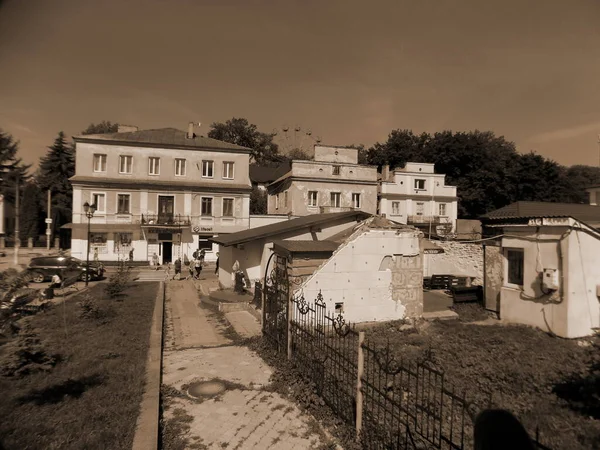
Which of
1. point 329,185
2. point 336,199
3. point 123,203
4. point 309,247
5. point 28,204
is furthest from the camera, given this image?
point 336,199

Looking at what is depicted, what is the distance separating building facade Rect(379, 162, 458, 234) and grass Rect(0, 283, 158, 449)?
33433mm

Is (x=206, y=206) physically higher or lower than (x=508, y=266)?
higher

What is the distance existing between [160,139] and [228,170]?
21.9 feet

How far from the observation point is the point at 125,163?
30.2 meters

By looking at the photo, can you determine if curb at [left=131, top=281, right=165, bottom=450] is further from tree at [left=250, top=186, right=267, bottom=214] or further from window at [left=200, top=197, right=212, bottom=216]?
tree at [left=250, top=186, right=267, bottom=214]

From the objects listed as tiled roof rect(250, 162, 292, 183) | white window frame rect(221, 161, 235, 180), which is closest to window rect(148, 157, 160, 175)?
white window frame rect(221, 161, 235, 180)

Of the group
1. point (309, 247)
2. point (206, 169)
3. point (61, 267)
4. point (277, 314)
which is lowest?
point (277, 314)

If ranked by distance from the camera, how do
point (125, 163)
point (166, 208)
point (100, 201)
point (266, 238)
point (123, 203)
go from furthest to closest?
point (166, 208) → point (125, 163) → point (123, 203) → point (100, 201) → point (266, 238)

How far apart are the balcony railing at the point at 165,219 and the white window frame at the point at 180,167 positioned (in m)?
3.83

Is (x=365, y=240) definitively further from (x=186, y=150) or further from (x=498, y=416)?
(x=186, y=150)

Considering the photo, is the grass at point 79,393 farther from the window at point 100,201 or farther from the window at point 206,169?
the window at point 206,169

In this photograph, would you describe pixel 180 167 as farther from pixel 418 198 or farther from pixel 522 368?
pixel 522 368

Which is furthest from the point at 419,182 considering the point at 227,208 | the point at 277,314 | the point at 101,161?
the point at 277,314

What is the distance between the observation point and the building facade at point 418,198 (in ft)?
129
